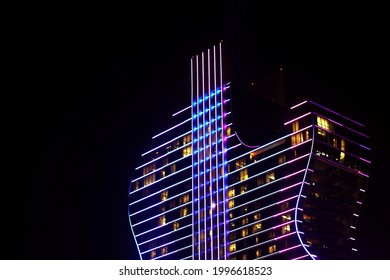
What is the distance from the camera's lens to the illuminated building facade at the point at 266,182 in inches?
1170

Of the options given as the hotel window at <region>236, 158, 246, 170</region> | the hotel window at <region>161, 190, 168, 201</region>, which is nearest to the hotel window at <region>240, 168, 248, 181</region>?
the hotel window at <region>236, 158, 246, 170</region>

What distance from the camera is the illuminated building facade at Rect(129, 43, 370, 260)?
2972 centimetres

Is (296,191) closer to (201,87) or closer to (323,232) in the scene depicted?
(323,232)

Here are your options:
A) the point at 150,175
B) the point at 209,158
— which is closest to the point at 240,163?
the point at 209,158

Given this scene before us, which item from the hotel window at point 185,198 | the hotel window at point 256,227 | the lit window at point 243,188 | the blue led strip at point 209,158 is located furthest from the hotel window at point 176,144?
the hotel window at point 256,227

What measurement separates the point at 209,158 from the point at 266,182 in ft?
14.0

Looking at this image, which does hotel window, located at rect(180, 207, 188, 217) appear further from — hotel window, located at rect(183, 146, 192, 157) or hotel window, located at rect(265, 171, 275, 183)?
hotel window, located at rect(265, 171, 275, 183)

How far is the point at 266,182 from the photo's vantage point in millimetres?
33500

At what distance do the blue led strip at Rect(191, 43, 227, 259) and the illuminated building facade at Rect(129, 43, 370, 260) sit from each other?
0.15ft

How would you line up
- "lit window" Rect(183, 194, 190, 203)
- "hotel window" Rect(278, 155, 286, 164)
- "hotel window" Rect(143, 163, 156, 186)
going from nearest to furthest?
"hotel window" Rect(278, 155, 286, 164) → "lit window" Rect(183, 194, 190, 203) → "hotel window" Rect(143, 163, 156, 186)

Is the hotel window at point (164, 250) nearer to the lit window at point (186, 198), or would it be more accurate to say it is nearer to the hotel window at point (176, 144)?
the lit window at point (186, 198)

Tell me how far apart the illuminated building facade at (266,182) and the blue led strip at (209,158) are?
0.15 feet
